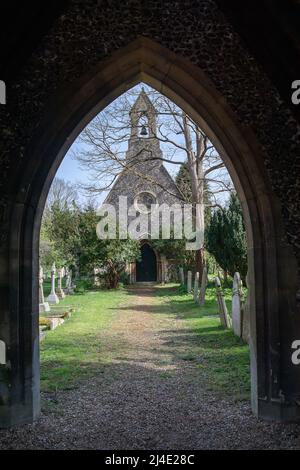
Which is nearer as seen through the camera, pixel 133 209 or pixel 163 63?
pixel 163 63

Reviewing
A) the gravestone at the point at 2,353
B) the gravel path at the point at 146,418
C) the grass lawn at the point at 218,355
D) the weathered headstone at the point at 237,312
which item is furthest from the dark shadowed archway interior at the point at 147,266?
the gravestone at the point at 2,353

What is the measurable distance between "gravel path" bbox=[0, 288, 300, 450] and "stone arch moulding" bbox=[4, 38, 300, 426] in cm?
29

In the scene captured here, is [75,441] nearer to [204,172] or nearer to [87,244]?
[204,172]

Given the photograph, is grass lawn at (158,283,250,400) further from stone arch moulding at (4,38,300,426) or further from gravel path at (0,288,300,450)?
stone arch moulding at (4,38,300,426)

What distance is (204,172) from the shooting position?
1808 cm

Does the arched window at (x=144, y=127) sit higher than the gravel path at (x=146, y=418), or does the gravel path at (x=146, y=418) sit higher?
the arched window at (x=144, y=127)

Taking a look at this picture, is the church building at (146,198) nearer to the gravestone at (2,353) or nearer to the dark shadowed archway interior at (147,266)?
the dark shadowed archway interior at (147,266)

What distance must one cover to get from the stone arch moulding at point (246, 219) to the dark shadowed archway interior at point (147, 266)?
22.0 metres

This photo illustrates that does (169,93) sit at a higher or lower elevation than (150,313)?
higher

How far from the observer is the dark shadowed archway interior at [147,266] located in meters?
26.3

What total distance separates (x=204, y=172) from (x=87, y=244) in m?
7.11

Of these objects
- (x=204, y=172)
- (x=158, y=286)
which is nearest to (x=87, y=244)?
(x=158, y=286)

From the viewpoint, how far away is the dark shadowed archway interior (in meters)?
26.3

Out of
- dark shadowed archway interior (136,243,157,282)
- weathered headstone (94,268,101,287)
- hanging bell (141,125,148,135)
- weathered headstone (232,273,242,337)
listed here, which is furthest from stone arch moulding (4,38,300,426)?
dark shadowed archway interior (136,243,157,282)
